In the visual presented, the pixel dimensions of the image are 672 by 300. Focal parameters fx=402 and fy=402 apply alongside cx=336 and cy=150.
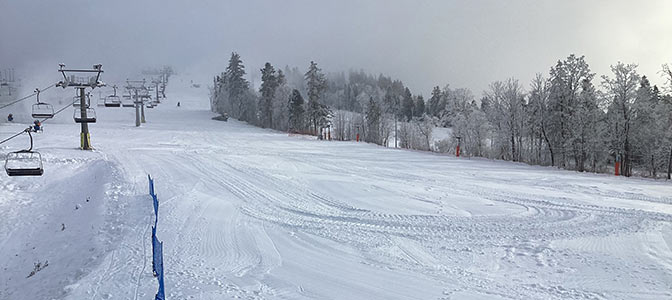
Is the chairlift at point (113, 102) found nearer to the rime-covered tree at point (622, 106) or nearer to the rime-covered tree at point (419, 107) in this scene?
the rime-covered tree at point (622, 106)

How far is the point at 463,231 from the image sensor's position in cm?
973

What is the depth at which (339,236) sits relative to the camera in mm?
9516

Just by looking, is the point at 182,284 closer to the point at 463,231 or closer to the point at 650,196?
the point at 463,231

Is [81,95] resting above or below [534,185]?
above

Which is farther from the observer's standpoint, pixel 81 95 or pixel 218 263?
pixel 81 95

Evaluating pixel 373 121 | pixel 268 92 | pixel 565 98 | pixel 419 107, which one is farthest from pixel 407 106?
pixel 565 98

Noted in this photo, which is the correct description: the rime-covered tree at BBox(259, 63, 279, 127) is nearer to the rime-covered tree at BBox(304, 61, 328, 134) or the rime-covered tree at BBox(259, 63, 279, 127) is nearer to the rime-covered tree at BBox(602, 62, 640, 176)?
the rime-covered tree at BBox(304, 61, 328, 134)

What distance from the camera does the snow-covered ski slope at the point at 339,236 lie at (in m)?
6.73

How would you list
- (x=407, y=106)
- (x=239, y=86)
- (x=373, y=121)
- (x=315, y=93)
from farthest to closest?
(x=407, y=106), (x=239, y=86), (x=373, y=121), (x=315, y=93)

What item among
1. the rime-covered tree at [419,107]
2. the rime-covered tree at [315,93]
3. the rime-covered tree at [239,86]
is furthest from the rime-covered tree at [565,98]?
the rime-covered tree at [419,107]

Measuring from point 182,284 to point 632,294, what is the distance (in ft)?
23.6

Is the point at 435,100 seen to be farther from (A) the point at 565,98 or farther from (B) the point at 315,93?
(A) the point at 565,98

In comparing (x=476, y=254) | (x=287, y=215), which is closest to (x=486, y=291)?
(x=476, y=254)

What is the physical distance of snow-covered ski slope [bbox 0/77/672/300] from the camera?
673cm
